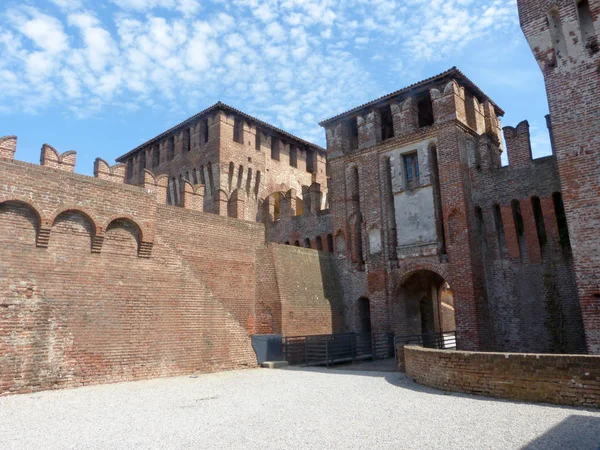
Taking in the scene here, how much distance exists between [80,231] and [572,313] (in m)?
14.8

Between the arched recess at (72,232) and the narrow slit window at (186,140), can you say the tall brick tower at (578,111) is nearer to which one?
the arched recess at (72,232)

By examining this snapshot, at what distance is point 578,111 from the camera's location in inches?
474

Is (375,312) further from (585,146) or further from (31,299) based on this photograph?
(31,299)

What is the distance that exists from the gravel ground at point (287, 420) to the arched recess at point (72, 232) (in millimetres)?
3468

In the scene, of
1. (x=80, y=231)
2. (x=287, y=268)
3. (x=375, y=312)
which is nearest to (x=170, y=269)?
(x=80, y=231)

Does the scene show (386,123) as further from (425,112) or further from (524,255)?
(524,255)

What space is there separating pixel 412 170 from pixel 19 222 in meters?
Result: 14.1

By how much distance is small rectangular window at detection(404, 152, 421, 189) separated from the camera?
18328mm

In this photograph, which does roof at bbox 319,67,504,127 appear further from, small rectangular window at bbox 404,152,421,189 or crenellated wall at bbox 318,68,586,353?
small rectangular window at bbox 404,152,421,189

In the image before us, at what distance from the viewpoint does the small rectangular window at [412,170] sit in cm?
1833

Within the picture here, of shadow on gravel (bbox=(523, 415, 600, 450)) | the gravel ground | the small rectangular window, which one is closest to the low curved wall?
the gravel ground

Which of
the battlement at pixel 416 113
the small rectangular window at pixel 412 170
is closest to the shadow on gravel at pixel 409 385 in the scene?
the small rectangular window at pixel 412 170

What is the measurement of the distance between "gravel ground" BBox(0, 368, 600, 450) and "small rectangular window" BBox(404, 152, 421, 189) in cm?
1002

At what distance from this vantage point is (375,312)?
59.5ft
